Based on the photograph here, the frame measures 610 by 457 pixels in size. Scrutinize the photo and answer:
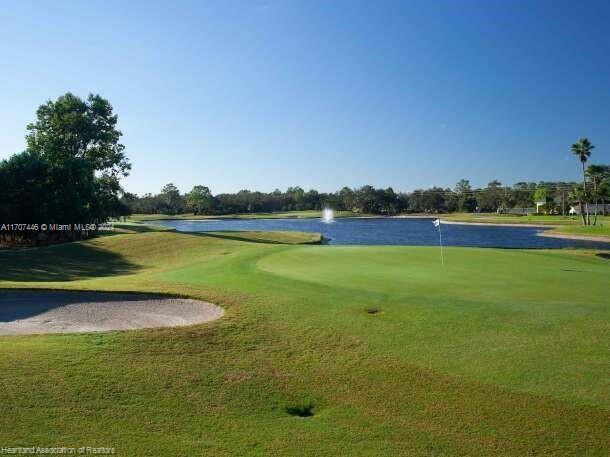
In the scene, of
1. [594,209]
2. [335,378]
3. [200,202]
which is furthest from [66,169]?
[594,209]

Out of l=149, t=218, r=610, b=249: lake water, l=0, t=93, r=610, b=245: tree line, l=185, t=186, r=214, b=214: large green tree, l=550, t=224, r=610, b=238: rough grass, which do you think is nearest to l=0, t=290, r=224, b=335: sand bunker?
l=0, t=93, r=610, b=245: tree line

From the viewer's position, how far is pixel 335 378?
28.5ft

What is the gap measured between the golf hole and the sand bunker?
4.51 metres

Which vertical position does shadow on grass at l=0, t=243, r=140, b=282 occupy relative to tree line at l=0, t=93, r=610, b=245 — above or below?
below

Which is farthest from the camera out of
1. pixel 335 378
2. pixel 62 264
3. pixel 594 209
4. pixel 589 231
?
pixel 594 209

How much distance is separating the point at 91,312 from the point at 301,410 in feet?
24.1

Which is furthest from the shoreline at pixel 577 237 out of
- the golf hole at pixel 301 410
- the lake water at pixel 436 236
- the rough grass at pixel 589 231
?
the golf hole at pixel 301 410

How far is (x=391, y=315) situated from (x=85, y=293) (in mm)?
9144

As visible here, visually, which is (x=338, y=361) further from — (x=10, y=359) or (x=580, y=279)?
(x=580, y=279)

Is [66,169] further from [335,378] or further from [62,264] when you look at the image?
[335,378]

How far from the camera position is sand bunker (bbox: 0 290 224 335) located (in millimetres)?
11266

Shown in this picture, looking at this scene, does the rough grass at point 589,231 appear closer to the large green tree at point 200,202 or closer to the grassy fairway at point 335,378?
the grassy fairway at point 335,378

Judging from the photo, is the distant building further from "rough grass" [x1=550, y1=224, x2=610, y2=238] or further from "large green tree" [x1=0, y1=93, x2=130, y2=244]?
"large green tree" [x1=0, y1=93, x2=130, y2=244]

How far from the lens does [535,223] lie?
107m
